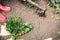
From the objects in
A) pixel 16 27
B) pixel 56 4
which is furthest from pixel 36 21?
pixel 56 4

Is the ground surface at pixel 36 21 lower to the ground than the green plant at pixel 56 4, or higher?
lower

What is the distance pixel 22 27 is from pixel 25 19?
407mm

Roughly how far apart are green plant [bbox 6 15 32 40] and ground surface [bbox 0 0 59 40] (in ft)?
0.38

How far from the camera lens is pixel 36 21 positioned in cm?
564

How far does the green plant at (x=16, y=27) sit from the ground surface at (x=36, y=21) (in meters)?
0.12

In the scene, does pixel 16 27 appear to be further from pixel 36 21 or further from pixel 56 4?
pixel 56 4

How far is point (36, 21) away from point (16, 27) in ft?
1.99

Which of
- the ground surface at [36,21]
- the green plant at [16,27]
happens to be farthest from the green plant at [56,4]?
the green plant at [16,27]

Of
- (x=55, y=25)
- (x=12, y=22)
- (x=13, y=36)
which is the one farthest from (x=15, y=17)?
(x=55, y=25)

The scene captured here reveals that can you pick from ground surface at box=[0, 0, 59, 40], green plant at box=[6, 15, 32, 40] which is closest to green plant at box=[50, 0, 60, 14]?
ground surface at box=[0, 0, 59, 40]

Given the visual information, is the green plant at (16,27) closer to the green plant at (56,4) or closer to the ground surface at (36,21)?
the ground surface at (36,21)

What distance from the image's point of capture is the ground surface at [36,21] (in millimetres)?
5271

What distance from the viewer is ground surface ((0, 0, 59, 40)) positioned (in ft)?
17.3

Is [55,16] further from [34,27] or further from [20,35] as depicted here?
[20,35]
